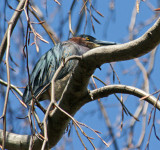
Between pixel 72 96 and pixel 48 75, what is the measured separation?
110 centimetres

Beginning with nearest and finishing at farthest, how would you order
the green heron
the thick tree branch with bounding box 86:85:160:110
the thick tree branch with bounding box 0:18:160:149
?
the thick tree branch with bounding box 0:18:160:149 < the thick tree branch with bounding box 86:85:160:110 < the green heron

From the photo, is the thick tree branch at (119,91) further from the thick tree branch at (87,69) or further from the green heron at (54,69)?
the green heron at (54,69)

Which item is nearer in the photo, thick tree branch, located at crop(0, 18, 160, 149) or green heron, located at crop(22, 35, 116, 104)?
thick tree branch, located at crop(0, 18, 160, 149)

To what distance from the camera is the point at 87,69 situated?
7.09 feet

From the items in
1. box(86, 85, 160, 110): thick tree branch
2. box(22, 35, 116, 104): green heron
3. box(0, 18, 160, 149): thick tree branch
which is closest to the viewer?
box(0, 18, 160, 149): thick tree branch

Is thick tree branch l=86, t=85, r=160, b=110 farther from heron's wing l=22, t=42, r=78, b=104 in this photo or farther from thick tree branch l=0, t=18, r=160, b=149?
heron's wing l=22, t=42, r=78, b=104

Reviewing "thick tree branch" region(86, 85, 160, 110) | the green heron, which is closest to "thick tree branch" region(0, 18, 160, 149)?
"thick tree branch" region(86, 85, 160, 110)

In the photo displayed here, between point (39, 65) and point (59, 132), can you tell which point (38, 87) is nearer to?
point (39, 65)

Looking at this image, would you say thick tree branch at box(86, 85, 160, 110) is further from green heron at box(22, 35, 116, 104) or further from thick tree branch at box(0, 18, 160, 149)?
green heron at box(22, 35, 116, 104)

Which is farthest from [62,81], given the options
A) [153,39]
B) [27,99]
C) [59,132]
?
[153,39]

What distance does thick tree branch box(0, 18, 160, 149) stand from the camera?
1.81 metres

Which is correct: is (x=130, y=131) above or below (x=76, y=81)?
below

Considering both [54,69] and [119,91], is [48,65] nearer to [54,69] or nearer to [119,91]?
[54,69]

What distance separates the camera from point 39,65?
3.56 meters
